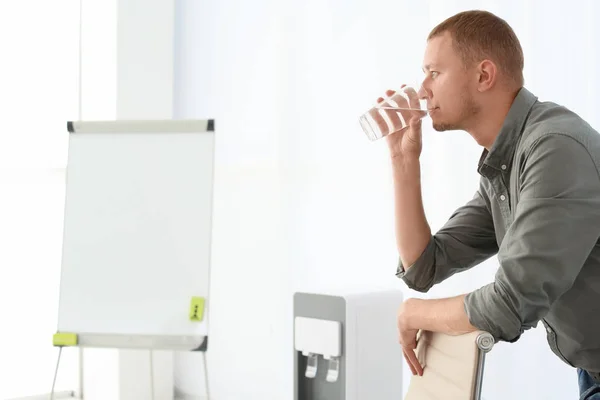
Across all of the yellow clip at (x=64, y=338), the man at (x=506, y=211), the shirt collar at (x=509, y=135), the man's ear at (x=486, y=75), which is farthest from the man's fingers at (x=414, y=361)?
the yellow clip at (x=64, y=338)

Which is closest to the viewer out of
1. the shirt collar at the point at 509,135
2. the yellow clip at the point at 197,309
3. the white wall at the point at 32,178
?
the shirt collar at the point at 509,135

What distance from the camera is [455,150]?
261 centimetres

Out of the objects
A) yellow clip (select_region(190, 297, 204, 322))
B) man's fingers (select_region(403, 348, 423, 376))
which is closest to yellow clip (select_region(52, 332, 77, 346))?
yellow clip (select_region(190, 297, 204, 322))

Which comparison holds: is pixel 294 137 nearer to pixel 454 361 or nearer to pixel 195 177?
pixel 195 177

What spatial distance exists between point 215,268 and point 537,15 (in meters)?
2.40

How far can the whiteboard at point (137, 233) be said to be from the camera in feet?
9.27

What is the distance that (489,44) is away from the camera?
157 centimetres

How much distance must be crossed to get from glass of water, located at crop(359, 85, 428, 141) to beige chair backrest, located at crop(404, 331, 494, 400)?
1.66 feet

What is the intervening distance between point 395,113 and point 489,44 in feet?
0.93

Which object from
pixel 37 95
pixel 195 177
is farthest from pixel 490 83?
pixel 37 95

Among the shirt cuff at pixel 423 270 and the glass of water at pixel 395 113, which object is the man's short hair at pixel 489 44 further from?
the shirt cuff at pixel 423 270

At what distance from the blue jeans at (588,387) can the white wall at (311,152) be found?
2.39 feet

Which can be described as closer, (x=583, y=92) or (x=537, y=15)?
(x=583, y=92)

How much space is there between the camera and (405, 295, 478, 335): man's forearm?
143 centimetres
